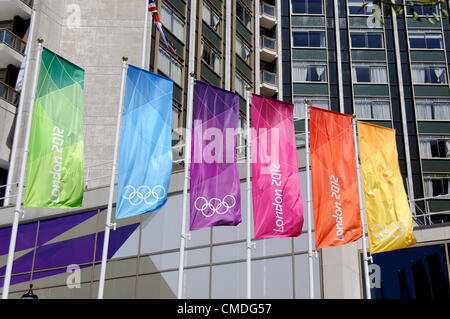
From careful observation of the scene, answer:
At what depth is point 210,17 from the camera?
46312 mm

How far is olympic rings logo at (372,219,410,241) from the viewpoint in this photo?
21125 mm

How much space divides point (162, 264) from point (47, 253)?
19.7ft

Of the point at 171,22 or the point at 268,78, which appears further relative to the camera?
the point at 268,78

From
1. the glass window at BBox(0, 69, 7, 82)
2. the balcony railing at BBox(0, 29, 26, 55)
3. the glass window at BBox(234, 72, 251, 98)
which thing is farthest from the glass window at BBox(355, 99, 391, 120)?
the glass window at BBox(0, 69, 7, 82)

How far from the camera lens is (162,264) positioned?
26234mm

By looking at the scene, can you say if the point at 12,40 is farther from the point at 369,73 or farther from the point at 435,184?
the point at 435,184

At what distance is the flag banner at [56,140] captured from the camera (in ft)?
68.2

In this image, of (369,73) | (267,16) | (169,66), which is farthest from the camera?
(369,73)

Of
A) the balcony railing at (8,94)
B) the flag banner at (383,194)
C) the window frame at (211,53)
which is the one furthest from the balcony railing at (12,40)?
the flag banner at (383,194)

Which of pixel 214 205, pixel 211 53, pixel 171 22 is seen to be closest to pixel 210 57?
pixel 211 53

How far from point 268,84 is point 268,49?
353 centimetres

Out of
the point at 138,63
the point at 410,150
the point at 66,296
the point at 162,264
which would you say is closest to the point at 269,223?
the point at 162,264

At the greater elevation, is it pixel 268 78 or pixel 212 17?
pixel 268 78

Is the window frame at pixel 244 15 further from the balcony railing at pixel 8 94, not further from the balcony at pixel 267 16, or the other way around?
the balcony railing at pixel 8 94
